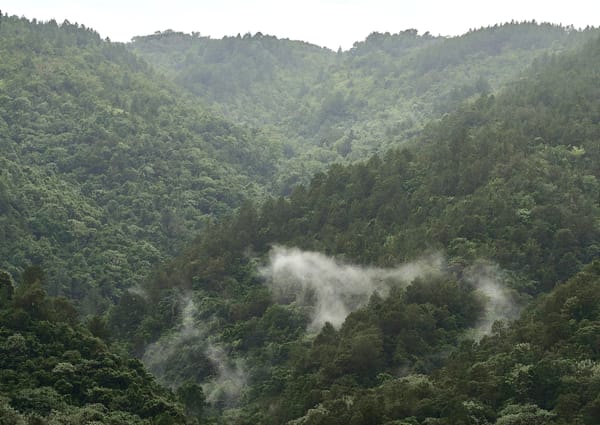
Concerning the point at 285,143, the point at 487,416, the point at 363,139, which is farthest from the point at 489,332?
the point at 285,143

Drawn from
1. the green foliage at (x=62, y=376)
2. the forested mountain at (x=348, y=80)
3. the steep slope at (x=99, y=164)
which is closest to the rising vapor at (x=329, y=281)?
the steep slope at (x=99, y=164)

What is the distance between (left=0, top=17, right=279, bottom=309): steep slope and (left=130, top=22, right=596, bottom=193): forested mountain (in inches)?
410

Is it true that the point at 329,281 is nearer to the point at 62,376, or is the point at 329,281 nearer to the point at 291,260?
the point at 291,260

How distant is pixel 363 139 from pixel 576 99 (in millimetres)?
49714

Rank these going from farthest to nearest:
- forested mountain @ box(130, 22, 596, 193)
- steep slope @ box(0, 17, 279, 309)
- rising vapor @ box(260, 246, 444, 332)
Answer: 1. forested mountain @ box(130, 22, 596, 193)
2. steep slope @ box(0, 17, 279, 309)
3. rising vapor @ box(260, 246, 444, 332)

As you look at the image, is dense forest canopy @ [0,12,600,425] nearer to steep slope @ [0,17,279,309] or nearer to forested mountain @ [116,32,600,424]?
forested mountain @ [116,32,600,424]

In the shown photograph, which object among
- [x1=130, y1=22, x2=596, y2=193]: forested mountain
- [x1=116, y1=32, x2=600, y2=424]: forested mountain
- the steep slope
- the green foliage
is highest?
[x1=130, y1=22, x2=596, y2=193]: forested mountain

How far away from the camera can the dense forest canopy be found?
44875 millimetres

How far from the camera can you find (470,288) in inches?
2334

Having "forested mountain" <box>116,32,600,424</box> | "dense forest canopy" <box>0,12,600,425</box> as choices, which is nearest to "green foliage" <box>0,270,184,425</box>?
"dense forest canopy" <box>0,12,600,425</box>

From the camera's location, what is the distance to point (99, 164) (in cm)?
10000

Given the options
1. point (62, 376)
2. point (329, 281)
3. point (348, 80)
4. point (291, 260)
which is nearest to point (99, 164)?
point (291, 260)

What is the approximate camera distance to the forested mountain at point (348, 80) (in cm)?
12700

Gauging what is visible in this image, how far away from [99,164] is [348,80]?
2834 inches
